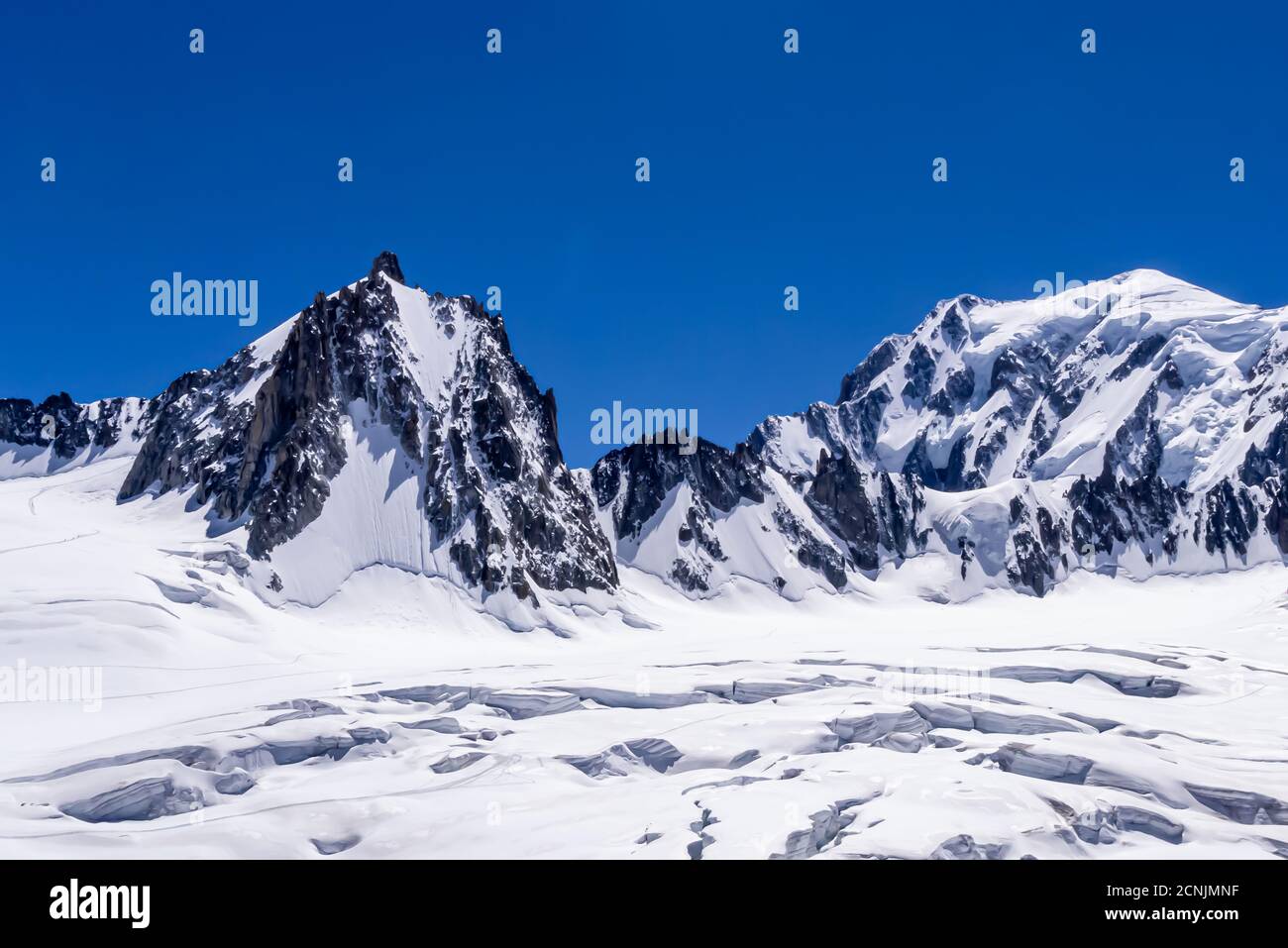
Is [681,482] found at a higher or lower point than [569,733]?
higher

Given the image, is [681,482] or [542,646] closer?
[542,646]

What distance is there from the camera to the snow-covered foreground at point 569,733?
32.7 m

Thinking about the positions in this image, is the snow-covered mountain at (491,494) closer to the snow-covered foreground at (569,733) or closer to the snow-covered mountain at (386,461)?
the snow-covered mountain at (386,461)

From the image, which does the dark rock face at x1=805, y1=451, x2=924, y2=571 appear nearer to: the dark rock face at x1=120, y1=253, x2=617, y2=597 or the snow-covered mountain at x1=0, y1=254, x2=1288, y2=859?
the snow-covered mountain at x1=0, y1=254, x2=1288, y2=859

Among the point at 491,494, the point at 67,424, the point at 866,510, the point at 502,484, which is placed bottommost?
the point at 866,510

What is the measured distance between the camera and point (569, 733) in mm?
47781

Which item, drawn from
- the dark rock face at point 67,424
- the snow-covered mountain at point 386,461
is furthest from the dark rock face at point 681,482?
the dark rock face at point 67,424

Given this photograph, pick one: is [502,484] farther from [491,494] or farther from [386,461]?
[386,461]

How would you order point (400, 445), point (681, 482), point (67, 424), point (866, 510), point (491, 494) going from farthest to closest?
point (67, 424) → point (866, 510) → point (681, 482) → point (491, 494) → point (400, 445)

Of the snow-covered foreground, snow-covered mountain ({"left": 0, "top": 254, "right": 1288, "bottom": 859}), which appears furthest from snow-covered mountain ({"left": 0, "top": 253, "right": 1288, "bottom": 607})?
the snow-covered foreground

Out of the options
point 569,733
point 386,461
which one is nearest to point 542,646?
point 386,461

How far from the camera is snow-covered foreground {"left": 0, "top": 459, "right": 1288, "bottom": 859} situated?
32.7 m
